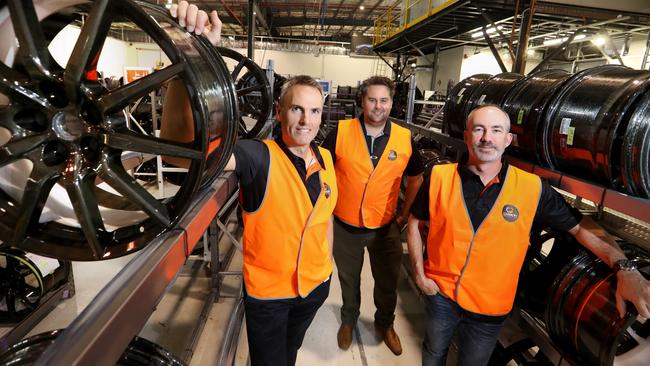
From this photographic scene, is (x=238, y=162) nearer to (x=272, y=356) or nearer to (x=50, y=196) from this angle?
(x=50, y=196)

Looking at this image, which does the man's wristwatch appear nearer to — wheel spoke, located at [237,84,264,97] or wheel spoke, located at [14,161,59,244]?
wheel spoke, located at [14,161,59,244]

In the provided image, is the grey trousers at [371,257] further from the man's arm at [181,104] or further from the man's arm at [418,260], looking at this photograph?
the man's arm at [181,104]

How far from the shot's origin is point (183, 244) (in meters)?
1.23

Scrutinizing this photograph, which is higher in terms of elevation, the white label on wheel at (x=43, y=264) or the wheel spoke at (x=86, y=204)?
the wheel spoke at (x=86, y=204)

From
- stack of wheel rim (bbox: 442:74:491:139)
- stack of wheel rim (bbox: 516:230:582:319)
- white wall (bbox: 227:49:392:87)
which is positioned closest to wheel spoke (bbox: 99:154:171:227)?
stack of wheel rim (bbox: 516:230:582:319)

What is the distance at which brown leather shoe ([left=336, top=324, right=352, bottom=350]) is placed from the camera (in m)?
3.60

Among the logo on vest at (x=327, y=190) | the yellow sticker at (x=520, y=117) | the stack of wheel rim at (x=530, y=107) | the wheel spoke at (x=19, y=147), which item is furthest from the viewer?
the yellow sticker at (x=520, y=117)

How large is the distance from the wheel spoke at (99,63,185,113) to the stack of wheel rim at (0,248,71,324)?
338 cm

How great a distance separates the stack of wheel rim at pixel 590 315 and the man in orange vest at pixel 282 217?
5.20ft

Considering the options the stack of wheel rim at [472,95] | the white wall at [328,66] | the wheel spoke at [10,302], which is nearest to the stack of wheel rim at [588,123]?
the stack of wheel rim at [472,95]

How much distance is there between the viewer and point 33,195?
1.04 meters

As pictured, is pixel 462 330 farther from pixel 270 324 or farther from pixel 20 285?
pixel 20 285

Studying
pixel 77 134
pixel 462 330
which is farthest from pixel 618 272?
pixel 77 134

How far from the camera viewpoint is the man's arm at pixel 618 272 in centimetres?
185
